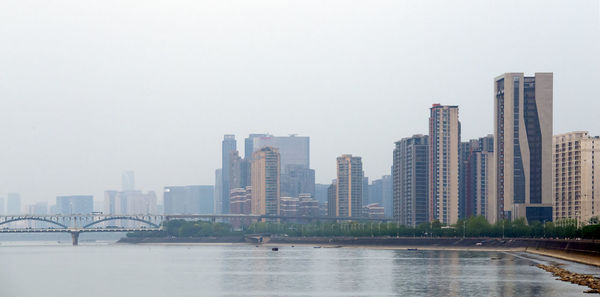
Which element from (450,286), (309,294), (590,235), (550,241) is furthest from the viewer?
(550,241)

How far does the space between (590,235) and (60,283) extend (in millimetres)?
73537

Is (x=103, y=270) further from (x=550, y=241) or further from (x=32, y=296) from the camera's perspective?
(x=550, y=241)

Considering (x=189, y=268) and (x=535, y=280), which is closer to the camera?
(x=535, y=280)

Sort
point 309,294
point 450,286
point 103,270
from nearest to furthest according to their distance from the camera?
point 309,294 < point 450,286 < point 103,270

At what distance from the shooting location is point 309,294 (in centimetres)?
8825

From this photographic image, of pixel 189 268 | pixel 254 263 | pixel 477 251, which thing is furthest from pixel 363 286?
pixel 477 251

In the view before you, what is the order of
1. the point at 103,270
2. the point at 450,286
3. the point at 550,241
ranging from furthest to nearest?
the point at 550,241 < the point at 103,270 < the point at 450,286

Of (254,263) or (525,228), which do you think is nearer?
(254,263)

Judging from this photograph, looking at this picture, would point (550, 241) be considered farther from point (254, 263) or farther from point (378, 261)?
point (254, 263)

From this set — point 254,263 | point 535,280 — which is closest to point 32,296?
point 535,280

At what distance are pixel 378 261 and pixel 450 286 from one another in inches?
Answer: 2025

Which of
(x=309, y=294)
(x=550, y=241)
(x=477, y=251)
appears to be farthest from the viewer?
(x=477, y=251)

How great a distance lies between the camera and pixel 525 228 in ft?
607

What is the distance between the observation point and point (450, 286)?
94625mm
